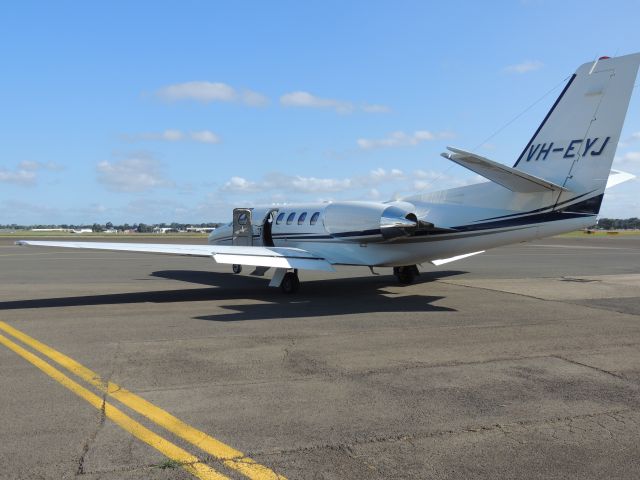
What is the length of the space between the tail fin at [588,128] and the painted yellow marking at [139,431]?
38.2ft

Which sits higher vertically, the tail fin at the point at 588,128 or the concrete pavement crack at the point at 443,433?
the tail fin at the point at 588,128

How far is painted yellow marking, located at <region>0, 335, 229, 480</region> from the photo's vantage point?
4.36 meters

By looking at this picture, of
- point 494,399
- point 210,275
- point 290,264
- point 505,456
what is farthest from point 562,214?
point 210,275

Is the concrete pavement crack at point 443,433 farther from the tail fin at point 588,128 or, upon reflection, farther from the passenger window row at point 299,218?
the passenger window row at point 299,218

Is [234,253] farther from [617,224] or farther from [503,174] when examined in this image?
[617,224]

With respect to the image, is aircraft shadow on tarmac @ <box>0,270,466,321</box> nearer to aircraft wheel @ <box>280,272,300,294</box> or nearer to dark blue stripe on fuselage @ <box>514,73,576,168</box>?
aircraft wheel @ <box>280,272,300,294</box>

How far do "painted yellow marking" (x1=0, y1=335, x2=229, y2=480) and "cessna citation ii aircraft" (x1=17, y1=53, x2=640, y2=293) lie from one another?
8.34m

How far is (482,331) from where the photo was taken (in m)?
10.5

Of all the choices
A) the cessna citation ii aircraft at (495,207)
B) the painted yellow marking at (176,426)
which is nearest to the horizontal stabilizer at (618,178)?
the cessna citation ii aircraft at (495,207)

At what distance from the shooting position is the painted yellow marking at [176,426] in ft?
14.4

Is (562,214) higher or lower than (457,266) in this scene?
higher

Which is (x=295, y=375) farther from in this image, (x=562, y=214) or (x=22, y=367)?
(x=562, y=214)

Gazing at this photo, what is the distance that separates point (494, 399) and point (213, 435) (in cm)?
322

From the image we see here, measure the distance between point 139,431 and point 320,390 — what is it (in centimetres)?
223
